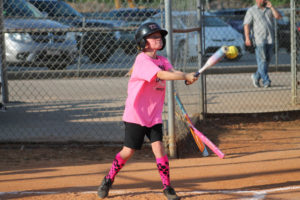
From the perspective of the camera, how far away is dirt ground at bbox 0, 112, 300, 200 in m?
4.59

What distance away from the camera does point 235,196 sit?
14.4 feet

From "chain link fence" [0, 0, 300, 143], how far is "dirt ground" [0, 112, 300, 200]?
53cm

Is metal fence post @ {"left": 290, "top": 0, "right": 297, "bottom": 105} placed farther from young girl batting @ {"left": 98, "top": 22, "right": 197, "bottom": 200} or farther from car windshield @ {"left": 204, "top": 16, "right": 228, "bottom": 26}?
car windshield @ {"left": 204, "top": 16, "right": 228, "bottom": 26}

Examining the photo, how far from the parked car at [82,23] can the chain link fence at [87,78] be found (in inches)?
1.3

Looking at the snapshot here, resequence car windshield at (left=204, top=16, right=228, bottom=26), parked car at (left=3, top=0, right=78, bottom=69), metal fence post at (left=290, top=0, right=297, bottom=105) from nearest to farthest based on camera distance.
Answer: metal fence post at (left=290, top=0, right=297, bottom=105) < parked car at (left=3, top=0, right=78, bottom=69) < car windshield at (left=204, top=16, right=228, bottom=26)

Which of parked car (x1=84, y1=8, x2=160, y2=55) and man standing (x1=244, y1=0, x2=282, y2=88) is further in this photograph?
man standing (x1=244, y1=0, x2=282, y2=88)

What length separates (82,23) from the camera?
11617 mm

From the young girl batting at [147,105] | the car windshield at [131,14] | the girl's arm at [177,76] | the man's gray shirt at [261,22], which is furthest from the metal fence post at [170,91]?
the man's gray shirt at [261,22]

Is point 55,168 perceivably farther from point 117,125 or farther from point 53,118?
point 53,118

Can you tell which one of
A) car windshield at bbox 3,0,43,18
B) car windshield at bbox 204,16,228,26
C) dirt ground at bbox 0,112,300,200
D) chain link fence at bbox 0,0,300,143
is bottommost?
dirt ground at bbox 0,112,300,200

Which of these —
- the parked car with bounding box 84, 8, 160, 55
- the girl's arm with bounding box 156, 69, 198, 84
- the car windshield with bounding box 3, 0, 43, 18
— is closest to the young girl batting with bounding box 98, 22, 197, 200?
the girl's arm with bounding box 156, 69, 198, 84

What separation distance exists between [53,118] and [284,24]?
35.2 feet

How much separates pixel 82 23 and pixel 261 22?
4.17m

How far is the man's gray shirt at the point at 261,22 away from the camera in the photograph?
10.4m
